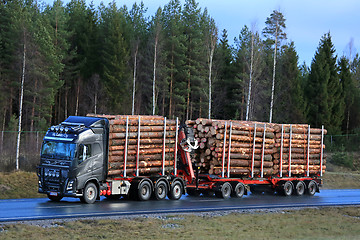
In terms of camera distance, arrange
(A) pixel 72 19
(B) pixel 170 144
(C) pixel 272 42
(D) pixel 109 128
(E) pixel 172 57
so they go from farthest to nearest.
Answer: (A) pixel 72 19 < (E) pixel 172 57 < (C) pixel 272 42 < (B) pixel 170 144 < (D) pixel 109 128

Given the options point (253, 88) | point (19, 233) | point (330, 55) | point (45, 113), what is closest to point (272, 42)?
point (253, 88)

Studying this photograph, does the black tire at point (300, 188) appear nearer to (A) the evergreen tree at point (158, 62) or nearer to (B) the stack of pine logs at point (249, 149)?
(B) the stack of pine logs at point (249, 149)

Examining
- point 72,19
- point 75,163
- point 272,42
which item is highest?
point 72,19

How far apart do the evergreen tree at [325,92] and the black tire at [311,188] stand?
119ft

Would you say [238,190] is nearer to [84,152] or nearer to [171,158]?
[171,158]

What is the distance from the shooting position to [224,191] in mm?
28172

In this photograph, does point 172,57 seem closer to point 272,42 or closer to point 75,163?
point 272,42

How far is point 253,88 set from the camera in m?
55.5

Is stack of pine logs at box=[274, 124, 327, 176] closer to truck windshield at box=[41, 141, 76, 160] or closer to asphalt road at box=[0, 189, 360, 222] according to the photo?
asphalt road at box=[0, 189, 360, 222]

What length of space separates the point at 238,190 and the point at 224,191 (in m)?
0.95

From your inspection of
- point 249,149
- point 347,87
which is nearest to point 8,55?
point 249,149

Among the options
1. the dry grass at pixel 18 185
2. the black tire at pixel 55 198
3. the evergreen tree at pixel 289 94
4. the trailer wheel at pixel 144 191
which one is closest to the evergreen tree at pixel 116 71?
the evergreen tree at pixel 289 94

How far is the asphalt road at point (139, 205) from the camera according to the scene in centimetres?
1981

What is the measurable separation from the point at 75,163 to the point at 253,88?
113ft
